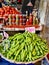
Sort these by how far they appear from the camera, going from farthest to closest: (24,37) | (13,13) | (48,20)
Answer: (13,13)
(48,20)
(24,37)

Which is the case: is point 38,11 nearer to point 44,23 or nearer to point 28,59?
point 44,23

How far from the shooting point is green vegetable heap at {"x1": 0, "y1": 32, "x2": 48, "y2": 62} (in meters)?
1.92

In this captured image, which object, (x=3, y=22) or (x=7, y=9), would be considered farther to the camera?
(x=7, y=9)

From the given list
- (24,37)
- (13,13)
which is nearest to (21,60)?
(24,37)

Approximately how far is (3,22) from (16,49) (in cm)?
137

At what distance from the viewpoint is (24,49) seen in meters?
1.94

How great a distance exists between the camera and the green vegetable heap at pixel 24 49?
6.29 feet

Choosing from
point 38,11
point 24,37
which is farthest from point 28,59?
point 38,11

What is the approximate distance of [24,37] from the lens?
6.71 feet

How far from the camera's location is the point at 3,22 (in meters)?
3.26

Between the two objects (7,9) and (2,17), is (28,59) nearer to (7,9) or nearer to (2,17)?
(2,17)

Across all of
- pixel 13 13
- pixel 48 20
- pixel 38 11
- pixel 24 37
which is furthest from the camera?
pixel 38 11

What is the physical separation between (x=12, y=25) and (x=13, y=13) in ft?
1.03

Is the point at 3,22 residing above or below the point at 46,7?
below
